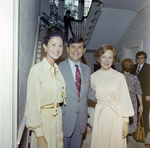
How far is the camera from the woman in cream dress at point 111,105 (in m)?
1.26

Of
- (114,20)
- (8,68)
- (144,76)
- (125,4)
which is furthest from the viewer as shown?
(114,20)

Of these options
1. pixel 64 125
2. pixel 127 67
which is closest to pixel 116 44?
pixel 127 67

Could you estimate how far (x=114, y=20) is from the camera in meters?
3.28

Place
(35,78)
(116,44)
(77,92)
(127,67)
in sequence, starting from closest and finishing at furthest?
(35,78)
(77,92)
(127,67)
(116,44)

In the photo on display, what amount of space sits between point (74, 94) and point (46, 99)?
301mm

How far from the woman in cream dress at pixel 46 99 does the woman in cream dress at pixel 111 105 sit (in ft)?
1.24

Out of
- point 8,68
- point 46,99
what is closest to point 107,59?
point 46,99

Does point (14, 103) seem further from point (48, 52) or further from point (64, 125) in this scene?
point (64, 125)

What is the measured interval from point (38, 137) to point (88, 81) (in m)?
0.63

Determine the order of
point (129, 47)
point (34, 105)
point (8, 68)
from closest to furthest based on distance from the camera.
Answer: point (8, 68) < point (34, 105) < point (129, 47)

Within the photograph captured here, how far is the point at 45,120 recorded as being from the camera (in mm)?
1036

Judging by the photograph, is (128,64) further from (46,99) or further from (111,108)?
(46,99)

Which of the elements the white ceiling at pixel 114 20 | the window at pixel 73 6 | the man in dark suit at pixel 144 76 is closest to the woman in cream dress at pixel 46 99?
the man in dark suit at pixel 144 76

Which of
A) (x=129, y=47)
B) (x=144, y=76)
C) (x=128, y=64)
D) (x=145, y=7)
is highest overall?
(x=145, y=7)
